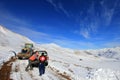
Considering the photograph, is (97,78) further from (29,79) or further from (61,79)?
(29,79)

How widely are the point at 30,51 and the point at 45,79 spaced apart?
22.6 meters

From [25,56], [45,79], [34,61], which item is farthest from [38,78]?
[25,56]

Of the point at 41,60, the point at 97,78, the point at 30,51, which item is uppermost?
the point at 30,51

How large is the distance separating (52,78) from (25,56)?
67.6ft

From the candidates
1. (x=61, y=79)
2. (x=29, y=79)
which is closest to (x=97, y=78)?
(x=61, y=79)

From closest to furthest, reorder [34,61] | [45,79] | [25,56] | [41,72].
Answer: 1. [45,79]
2. [41,72]
3. [34,61]
4. [25,56]

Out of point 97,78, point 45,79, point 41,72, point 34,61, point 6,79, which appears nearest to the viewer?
point 6,79

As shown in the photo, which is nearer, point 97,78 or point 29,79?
point 29,79

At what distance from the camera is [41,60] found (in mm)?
19344

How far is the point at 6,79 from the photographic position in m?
15.3

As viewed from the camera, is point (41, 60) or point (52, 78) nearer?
point (52, 78)

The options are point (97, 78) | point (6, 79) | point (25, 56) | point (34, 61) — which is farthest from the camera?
point (25, 56)

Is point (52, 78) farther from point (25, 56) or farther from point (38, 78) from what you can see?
point (25, 56)

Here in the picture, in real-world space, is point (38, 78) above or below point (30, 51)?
below
